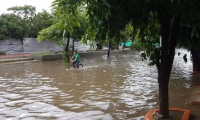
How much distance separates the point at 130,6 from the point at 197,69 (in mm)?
12481

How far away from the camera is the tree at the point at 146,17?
4.10 metres

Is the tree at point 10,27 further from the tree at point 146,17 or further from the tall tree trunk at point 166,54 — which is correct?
the tall tree trunk at point 166,54

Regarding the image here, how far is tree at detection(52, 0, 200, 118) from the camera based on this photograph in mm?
4096

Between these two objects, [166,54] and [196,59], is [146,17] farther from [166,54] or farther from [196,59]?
[196,59]

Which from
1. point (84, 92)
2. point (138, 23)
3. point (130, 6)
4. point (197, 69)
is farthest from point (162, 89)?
point (197, 69)

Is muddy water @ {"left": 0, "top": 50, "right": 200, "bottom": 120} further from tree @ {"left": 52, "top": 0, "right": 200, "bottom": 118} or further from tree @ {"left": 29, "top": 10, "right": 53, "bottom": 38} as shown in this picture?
tree @ {"left": 29, "top": 10, "right": 53, "bottom": 38}

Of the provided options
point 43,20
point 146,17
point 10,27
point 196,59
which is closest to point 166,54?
point 146,17

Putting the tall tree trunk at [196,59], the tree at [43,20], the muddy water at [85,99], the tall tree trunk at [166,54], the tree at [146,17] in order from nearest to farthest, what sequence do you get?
the tree at [146,17] < the tall tree trunk at [166,54] < the muddy water at [85,99] < the tall tree trunk at [196,59] < the tree at [43,20]

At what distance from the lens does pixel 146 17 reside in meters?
4.94

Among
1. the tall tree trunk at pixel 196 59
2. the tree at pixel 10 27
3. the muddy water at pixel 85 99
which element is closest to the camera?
the muddy water at pixel 85 99

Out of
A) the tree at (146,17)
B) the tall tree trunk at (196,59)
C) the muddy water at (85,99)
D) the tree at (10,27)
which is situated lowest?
the muddy water at (85,99)

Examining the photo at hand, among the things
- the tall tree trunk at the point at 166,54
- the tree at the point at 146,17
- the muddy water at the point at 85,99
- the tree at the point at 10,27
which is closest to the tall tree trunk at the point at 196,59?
the muddy water at the point at 85,99

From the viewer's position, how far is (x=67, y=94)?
9.83 metres

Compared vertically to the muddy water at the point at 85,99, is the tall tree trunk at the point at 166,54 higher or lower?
higher
